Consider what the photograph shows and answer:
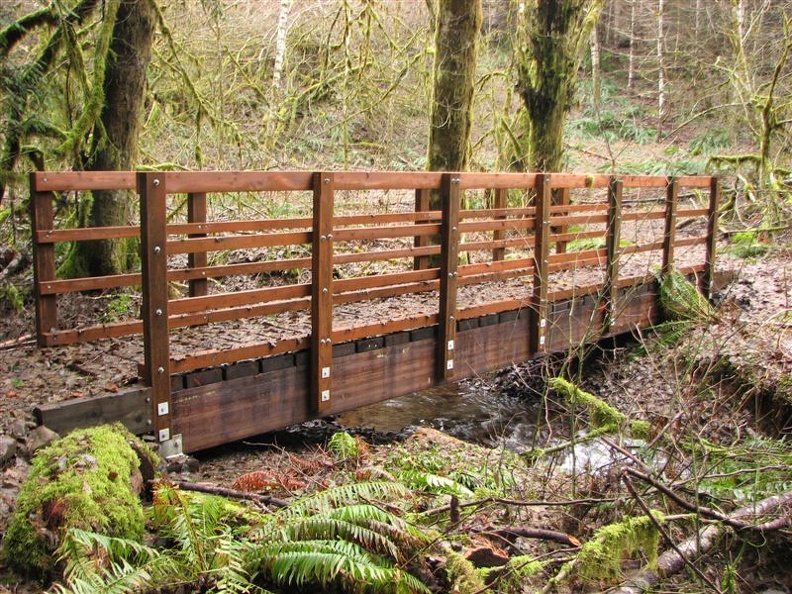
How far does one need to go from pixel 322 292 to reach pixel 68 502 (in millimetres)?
3230

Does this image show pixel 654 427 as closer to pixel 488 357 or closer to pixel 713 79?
pixel 488 357

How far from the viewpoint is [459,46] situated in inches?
379

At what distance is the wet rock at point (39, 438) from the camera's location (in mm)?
4562

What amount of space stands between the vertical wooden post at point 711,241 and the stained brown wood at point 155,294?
861 cm

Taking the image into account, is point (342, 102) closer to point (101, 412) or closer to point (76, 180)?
point (76, 180)

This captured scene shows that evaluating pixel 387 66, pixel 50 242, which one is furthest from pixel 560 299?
pixel 387 66

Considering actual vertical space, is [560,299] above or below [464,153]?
below

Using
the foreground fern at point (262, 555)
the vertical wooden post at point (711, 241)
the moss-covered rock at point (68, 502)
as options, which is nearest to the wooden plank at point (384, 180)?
the moss-covered rock at point (68, 502)

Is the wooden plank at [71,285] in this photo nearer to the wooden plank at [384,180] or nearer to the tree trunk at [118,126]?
the wooden plank at [384,180]

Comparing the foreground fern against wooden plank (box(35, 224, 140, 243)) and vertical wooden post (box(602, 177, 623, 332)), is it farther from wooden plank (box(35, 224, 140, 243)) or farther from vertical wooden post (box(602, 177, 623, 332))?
vertical wooden post (box(602, 177, 623, 332))

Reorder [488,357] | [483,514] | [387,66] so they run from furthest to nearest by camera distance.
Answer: [387,66] → [488,357] → [483,514]

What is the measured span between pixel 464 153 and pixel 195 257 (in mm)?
4365

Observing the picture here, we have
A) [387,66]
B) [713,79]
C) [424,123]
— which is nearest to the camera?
[387,66]

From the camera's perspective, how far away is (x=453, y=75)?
970 cm
